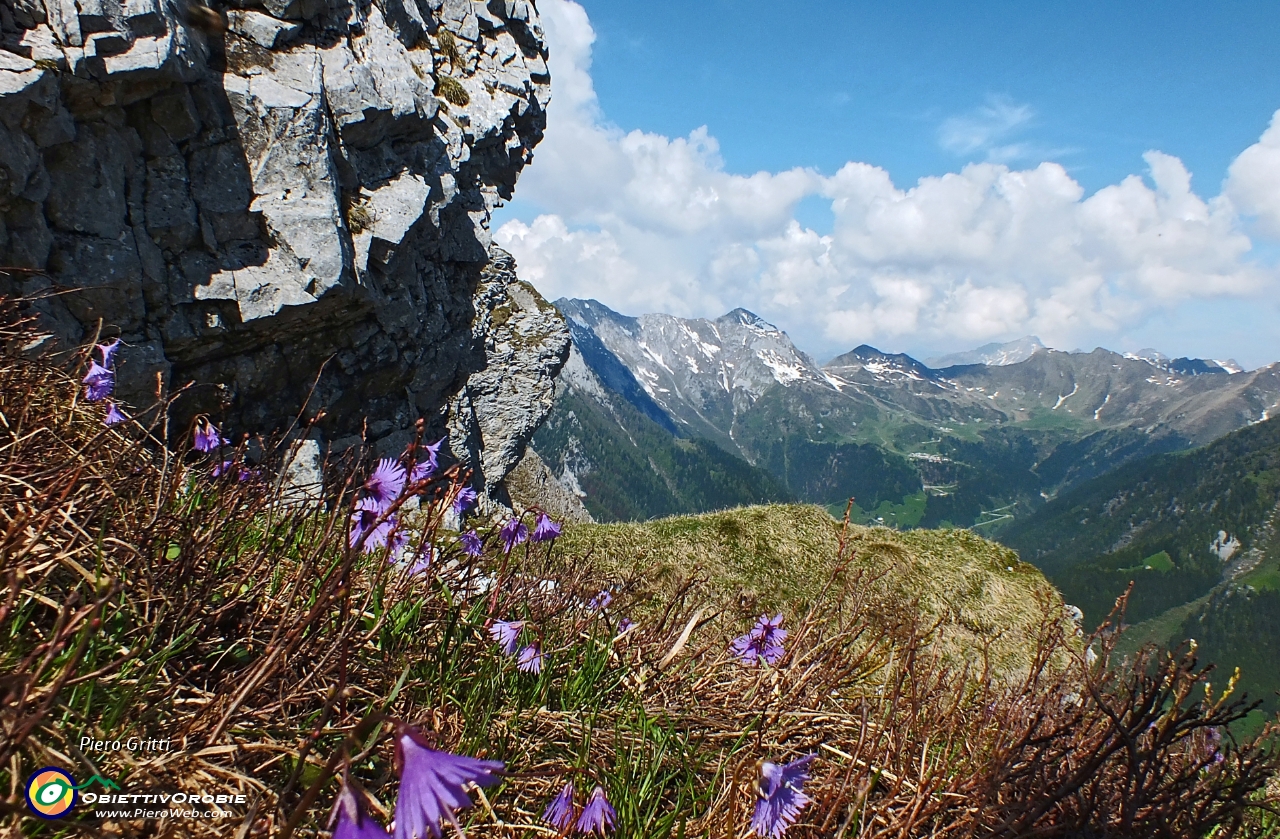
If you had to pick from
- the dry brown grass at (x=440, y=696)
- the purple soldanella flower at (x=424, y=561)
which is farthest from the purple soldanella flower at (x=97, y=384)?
the purple soldanella flower at (x=424, y=561)

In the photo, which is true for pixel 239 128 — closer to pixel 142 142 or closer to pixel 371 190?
pixel 142 142

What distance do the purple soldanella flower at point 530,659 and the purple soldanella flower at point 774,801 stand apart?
3.97 ft

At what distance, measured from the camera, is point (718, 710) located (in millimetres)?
3123

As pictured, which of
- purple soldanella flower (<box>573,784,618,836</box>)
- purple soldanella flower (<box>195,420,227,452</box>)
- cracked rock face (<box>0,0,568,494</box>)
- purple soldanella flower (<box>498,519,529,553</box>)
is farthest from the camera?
cracked rock face (<box>0,0,568,494</box>)

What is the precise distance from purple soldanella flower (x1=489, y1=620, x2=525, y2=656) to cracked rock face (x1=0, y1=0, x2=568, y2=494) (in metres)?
5.86

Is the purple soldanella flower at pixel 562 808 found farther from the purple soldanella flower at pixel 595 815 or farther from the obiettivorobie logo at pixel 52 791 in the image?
the obiettivorobie logo at pixel 52 791

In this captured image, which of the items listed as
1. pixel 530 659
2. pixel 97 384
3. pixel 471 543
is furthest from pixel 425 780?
pixel 97 384

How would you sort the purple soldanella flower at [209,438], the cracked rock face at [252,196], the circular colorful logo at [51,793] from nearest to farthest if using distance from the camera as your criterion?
the circular colorful logo at [51,793] → the purple soldanella flower at [209,438] → the cracked rock face at [252,196]

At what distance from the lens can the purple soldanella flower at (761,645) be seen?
147 inches

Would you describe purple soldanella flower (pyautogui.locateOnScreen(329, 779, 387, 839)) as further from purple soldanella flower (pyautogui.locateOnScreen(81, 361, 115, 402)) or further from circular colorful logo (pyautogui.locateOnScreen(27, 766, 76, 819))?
purple soldanella flower (pyautogui.locateOnScreen(81, 361, 115, 402))

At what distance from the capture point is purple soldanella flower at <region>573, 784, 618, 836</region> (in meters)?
2.09

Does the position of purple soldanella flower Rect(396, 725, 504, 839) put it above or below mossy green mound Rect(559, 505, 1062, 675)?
above

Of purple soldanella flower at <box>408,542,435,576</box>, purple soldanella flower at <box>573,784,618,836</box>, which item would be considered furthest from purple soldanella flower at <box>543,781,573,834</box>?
purple soldanella flower at <box>408,542,435,576</box>

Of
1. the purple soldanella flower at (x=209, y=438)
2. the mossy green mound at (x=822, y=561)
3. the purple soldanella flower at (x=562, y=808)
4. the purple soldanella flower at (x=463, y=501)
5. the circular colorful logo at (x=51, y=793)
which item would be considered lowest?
the mossy green mound at (x=822, y=561)
